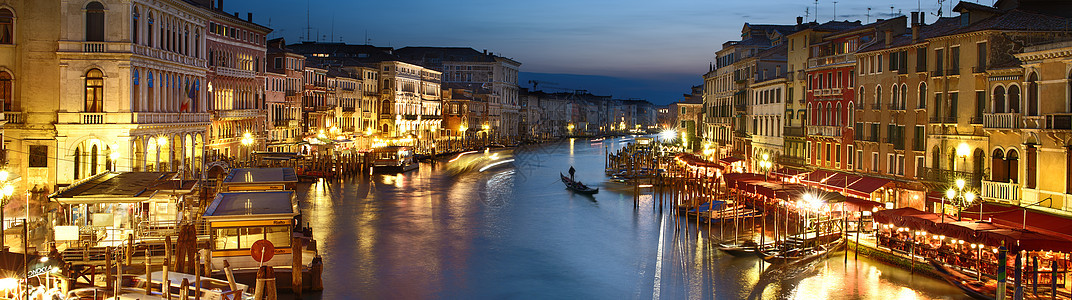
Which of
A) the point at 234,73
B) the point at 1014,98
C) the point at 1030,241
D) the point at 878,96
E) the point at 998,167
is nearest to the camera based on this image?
the point at 1030,241

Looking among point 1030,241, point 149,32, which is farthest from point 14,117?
point 1030,241

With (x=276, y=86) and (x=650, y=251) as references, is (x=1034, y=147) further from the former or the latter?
(x=276, y=86)

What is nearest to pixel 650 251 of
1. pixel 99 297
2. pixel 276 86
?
pixel 99 297

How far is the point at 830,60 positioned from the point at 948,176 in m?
8.24

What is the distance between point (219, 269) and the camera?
16.4 metres

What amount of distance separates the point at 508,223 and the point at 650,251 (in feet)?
21.9

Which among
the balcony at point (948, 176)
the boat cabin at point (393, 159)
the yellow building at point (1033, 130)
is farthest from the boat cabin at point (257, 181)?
the boat cabin at point (393, 159)

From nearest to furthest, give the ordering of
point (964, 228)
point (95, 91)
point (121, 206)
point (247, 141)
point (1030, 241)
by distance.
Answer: point (1030, 241)
point (964, 228)
point (121, 206)
point (95, 91)
point (247, 141)

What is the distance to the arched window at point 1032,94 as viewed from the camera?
18.9 m

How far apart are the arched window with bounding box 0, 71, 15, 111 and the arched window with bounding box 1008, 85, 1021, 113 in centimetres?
2260

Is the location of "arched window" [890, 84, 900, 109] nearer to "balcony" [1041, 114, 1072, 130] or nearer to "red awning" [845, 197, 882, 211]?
"red awning" [845, 197, 882, 211]

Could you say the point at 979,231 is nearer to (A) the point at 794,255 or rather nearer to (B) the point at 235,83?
(A) the point at 794,255

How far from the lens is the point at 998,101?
20.4m

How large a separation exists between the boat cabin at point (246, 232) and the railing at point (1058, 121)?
14475 millimetres
